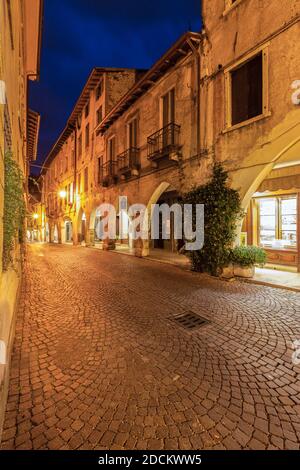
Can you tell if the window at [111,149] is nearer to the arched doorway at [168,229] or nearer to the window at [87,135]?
the arched doorway at [168,229]

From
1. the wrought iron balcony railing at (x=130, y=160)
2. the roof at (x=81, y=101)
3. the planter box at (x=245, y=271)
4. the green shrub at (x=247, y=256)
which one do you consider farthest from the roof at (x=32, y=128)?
the planter box at (x=245, y=271)

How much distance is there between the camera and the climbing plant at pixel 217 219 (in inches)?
297

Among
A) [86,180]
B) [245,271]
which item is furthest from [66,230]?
[245,271]

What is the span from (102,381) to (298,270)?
797 cm

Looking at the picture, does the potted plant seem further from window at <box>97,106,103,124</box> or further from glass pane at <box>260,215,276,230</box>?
window at <box>97,106,103,124</box>

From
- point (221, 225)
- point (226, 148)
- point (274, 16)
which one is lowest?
point (221, 225)

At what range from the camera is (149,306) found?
5082mm

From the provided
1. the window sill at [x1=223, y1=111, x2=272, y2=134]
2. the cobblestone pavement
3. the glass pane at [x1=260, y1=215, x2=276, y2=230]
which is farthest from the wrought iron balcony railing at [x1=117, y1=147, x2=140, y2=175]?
the cobblestone pavement

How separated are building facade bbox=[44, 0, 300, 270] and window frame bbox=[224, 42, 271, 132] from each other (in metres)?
0.03

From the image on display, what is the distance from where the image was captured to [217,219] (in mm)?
7758

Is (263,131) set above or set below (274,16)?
below

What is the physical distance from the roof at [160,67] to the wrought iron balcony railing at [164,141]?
8.94 feet
